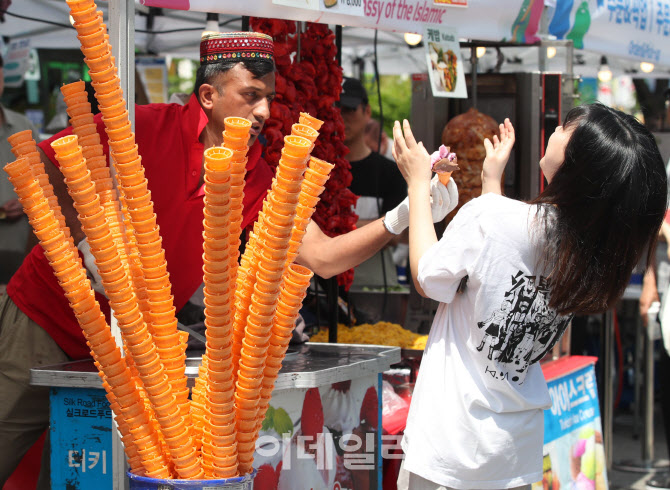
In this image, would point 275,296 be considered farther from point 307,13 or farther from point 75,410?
point 307,13

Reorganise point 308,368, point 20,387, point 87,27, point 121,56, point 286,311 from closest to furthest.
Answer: point 87,27
point 286,311
point 121,56
point 308,368
point 20,387

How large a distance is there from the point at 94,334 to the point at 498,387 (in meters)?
1.08

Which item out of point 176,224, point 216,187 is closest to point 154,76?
point 176,224

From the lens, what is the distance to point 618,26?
14.5ft

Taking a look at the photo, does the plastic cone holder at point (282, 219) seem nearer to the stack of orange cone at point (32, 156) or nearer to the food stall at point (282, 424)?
the stack of orange cone at point (32, 156)

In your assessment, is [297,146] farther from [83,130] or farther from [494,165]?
[494,165]

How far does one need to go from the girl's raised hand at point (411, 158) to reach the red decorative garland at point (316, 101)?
95 centimetres

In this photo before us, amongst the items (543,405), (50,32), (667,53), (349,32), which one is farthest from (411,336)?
(50,32)

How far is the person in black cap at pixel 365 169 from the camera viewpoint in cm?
529

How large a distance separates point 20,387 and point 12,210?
267 centimetres

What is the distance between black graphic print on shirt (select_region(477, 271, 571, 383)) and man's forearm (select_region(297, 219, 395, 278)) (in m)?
0.49

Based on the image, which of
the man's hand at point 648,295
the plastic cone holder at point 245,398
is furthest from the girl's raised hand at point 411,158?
the man's hand at point 648,295

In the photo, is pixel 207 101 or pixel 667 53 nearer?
pixel 207 101

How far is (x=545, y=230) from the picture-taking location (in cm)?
216
